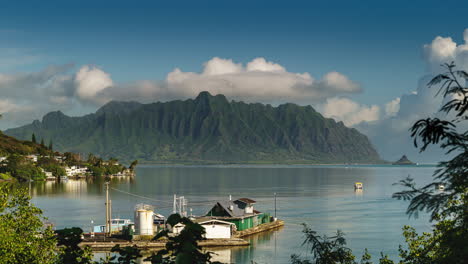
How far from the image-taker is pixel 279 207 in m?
125

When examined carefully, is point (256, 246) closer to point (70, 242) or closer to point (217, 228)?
point (217, 228)

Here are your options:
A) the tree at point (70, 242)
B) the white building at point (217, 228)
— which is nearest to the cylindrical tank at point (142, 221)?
the white building at point (217, 228)

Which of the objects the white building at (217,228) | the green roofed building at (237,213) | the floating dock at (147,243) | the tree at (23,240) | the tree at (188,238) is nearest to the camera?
the tree at (188,238)

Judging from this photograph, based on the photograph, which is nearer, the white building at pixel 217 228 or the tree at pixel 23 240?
the tree at pixel 23 240

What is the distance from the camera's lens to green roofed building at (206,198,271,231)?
3381 inches

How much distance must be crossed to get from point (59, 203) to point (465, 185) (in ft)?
443

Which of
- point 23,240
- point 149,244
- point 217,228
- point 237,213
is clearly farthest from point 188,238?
point 237,213

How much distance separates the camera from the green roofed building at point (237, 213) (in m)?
85.9

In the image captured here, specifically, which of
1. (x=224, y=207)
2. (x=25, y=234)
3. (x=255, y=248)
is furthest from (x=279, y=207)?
(x=25, y=234)

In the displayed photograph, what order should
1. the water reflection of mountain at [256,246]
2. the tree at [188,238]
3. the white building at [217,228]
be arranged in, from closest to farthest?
the tree at [188,238]
the water reflection of mountain at [256,246]
the white building at [217,228]

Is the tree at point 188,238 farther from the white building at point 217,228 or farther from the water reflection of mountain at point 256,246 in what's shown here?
the white building at point 217,228

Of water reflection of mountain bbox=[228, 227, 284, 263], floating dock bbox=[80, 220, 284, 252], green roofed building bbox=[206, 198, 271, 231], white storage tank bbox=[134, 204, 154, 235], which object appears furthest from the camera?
green roofed building bbox=[206, 198, 271, 231]

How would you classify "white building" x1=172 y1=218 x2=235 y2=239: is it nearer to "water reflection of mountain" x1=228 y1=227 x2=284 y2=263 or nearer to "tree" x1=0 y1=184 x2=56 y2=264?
"water reflection of mountain" x1=228 y1=227 x2=284 y2=263

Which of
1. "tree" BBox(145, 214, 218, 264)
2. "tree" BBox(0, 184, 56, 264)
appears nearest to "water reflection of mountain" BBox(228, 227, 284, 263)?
"tree" BBox(0, 184, 56, 264)
